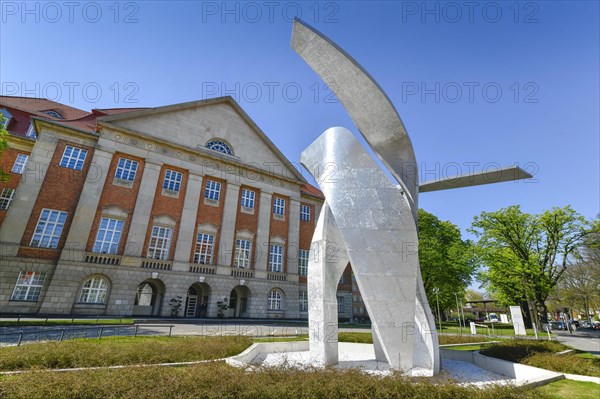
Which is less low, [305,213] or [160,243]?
[305,213]

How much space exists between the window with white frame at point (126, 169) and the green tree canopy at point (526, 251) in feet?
112

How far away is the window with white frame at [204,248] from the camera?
28.0 meters

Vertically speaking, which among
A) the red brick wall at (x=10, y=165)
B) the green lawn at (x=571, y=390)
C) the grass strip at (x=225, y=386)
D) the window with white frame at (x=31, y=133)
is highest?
the window with white frame at (x=31, y=133)

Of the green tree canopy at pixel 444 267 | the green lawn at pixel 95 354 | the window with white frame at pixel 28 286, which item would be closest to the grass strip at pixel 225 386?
the green lawn at pixel 95 354

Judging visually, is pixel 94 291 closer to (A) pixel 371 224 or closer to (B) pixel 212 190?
(B) pixel 212 190

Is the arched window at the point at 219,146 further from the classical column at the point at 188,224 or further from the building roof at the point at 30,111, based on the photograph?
the building roof at the point at 30,111

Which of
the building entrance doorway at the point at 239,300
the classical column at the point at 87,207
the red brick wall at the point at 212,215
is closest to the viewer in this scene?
the classical column at the point at 87,207

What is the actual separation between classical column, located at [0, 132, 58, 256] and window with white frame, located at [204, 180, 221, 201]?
40.5 ft

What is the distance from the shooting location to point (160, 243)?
2659 cm

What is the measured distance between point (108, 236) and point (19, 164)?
10.8m

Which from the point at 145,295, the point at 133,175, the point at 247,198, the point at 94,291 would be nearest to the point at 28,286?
the point at 94,291

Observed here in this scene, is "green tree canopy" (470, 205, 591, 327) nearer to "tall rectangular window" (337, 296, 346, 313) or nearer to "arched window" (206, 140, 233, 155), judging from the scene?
"tall rectangular window" (337, 296, 346, 313)

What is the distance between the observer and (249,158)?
3388 cm

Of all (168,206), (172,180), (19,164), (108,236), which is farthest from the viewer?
(172,180)
